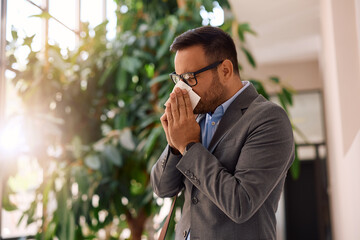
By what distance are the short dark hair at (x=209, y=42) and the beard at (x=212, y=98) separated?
0.22 feet

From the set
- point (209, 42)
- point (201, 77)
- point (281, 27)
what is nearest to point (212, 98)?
point (201, 77)

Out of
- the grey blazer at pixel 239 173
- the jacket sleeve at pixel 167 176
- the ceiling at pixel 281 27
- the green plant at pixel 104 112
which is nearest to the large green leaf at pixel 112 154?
the green plant at pixel 104 112

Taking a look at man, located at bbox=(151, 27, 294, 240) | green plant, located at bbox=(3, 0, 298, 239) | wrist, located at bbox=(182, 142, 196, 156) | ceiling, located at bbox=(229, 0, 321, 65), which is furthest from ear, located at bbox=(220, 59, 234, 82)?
ceiling, located at bbox=(229, 0, 321, 65)

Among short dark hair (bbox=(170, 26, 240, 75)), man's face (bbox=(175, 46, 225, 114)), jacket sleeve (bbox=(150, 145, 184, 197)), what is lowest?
jacket sleeve (bbox=(150, 145, 184, 197))

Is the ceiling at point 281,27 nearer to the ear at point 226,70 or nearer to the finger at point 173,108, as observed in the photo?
the ear at point 226,70

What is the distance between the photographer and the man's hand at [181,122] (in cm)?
129

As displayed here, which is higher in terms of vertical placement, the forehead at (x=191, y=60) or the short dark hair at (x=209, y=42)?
the short dark hair at (x=209, y=42)

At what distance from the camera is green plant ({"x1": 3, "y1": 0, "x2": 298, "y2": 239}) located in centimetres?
289

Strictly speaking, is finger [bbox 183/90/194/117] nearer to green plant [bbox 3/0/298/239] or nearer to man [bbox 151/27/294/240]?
man [bbox 151/27/294/240]

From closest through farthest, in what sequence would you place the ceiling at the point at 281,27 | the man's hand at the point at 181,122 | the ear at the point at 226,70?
the man's hand at the point at 181,122
the ear at the point at 226,70
the ceiling at the point at 281,27

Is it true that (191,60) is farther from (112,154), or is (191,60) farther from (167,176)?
(112,154)

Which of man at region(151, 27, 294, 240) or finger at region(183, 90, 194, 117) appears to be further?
finger at region(183, 90, 194, 117)

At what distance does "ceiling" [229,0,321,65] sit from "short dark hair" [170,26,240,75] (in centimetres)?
466

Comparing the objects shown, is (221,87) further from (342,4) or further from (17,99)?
(17,99)
